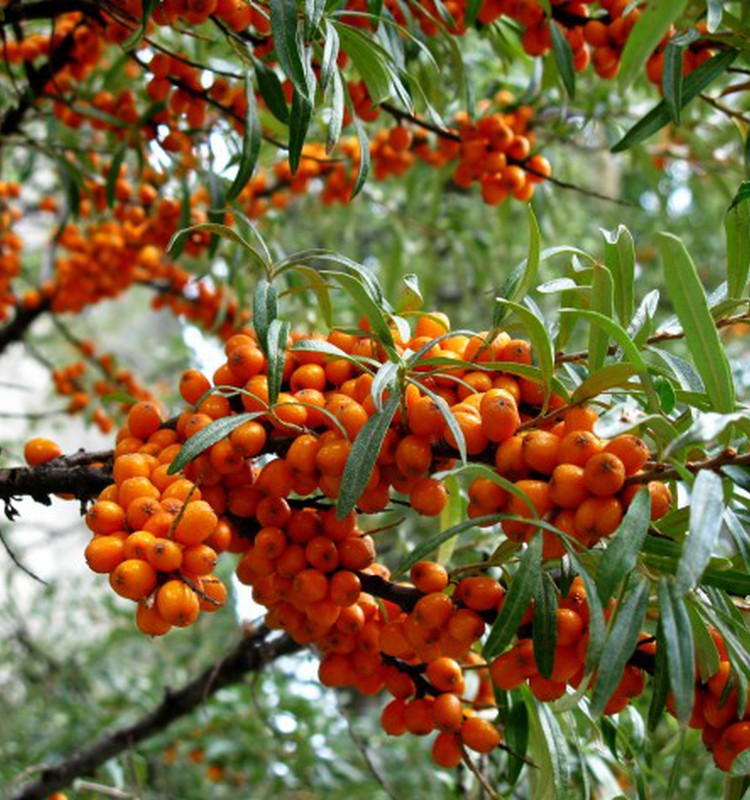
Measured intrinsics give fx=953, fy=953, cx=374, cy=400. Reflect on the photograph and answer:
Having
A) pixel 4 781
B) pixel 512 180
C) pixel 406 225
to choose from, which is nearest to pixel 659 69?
pixel 512 180

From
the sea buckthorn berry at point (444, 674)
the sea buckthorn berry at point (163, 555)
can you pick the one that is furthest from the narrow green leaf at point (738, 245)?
the sea buckthorn berry at point (163, 555)

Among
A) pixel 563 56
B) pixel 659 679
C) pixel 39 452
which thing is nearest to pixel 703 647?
pixel 659 679

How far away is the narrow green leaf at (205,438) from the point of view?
82 cm

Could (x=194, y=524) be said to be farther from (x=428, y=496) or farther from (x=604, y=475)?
(x=604, y=475)

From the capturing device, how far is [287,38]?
3.02ft

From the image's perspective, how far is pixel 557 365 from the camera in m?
0.95

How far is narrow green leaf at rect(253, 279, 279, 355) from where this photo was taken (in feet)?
2.89

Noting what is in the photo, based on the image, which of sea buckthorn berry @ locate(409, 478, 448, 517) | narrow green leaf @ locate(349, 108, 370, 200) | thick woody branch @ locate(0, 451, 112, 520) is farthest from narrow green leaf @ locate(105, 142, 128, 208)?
sea buckthorn berry @ locate(409, 478, 448, 517)

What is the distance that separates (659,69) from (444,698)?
871 millimetres

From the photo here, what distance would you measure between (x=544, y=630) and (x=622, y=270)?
36 centimetres

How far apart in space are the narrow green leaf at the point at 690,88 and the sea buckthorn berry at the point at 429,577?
59 centimetres

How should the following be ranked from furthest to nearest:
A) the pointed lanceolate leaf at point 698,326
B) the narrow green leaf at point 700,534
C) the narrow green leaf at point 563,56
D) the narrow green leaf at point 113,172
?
the narrow green leaf at point 113,172, the narrow green leaf at point 563,56, the pointed lanceolate leaf at point 698,326, the narrow green leaf at point 700,534

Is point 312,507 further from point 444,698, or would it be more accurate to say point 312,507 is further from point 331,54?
point 331,54

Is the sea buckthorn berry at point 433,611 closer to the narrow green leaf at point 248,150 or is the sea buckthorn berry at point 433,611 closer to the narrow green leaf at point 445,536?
the narrow green leaf at point 445,536
